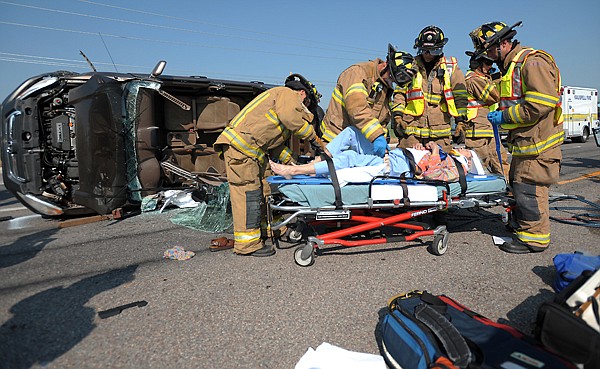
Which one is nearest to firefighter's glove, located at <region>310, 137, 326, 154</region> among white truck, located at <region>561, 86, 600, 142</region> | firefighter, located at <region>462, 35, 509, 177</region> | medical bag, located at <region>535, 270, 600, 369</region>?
firefighter, located at <region>462, 35, 509, 177</region>

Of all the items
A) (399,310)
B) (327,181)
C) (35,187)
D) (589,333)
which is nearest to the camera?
(589,333)

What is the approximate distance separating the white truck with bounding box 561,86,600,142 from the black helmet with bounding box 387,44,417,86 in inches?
696

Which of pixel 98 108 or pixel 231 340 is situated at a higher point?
pixel 98 108

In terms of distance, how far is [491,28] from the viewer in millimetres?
4078

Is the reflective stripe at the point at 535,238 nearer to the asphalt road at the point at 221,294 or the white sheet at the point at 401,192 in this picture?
the asphalt road at the point at 221,294

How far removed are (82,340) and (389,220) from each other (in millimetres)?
2779

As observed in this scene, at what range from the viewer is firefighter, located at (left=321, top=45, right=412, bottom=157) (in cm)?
399

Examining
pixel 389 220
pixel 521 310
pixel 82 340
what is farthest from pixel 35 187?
pixel 521 310

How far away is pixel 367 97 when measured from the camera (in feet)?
13.8

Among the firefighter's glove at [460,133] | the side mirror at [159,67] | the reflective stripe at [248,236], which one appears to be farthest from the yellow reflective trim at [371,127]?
the side mirror at [159,67]

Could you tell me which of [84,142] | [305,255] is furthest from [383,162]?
[84,142]

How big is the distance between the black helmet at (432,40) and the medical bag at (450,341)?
12.5ft

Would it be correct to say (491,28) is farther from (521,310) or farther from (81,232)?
(81,232)

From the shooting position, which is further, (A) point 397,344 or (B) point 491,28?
(B) point 491,28
